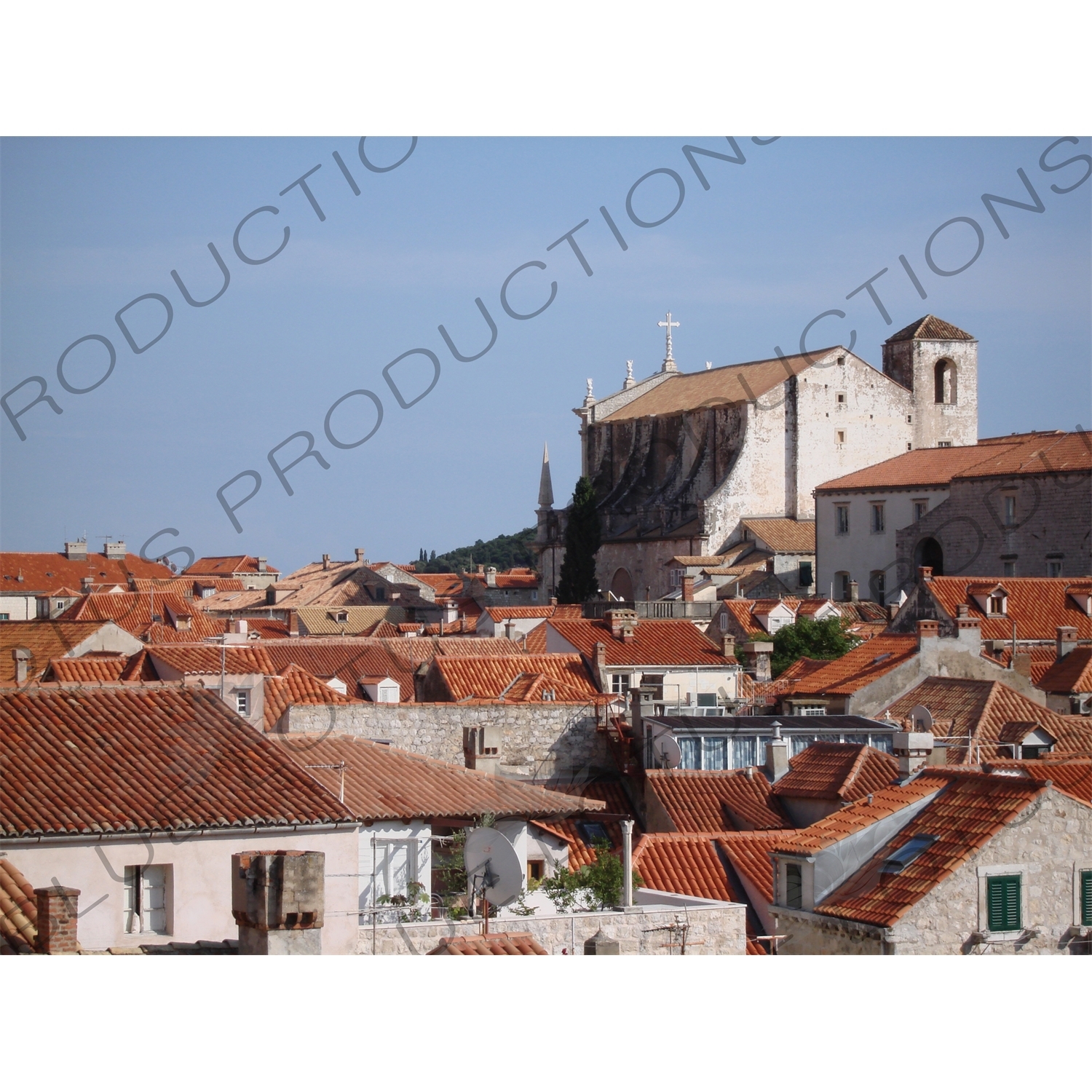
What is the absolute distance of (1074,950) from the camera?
13047 mm

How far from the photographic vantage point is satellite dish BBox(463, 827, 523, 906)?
484 inches

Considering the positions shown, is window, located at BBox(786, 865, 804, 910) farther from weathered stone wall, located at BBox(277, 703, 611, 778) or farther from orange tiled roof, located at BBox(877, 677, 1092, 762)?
orange tiled roof, located at BBox(877, 677, 1092, 762)

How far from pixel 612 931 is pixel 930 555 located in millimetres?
45216

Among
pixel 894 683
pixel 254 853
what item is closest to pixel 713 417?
pixel 894 683

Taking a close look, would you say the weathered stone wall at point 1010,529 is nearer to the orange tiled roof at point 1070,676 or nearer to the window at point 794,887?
the orange tiled roof at point 1070,676

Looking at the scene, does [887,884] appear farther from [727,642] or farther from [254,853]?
[727,642]

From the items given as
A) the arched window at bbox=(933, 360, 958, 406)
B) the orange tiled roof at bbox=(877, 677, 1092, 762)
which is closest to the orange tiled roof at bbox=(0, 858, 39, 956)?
the orange tiled roof at bbox=(877, 677, 1092, 762)

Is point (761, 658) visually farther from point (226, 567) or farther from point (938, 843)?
point (226, 567)

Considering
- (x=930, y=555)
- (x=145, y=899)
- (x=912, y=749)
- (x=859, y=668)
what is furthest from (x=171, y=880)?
(x=930, y=555)

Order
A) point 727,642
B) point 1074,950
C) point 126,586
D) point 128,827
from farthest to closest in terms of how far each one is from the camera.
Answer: point 126,586, point 727,642, point 1074,950, point 128,827

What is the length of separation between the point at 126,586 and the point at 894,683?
47491mm

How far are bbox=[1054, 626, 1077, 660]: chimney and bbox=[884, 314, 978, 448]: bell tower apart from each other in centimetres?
3532

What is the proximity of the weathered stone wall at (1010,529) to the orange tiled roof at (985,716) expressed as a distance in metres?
25.8

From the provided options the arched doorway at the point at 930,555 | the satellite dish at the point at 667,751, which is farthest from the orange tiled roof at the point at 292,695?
the arched doorway at the point at 930,555
